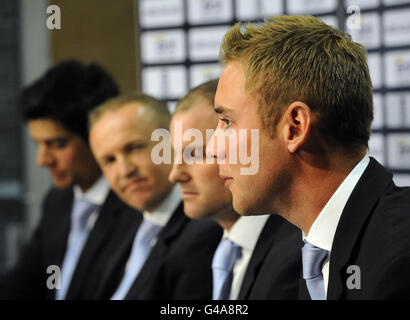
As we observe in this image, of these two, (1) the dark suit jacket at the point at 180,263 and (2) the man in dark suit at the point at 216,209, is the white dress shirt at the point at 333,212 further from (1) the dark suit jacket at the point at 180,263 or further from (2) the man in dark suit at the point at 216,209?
(1) the dark suit jacket at the point at 180,263

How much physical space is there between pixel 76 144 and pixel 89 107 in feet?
0.44

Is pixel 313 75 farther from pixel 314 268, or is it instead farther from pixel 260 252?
pixel 260 252

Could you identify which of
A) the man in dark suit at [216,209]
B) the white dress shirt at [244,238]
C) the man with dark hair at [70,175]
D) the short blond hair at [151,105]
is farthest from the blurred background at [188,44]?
the white dress shirt at [244,238]

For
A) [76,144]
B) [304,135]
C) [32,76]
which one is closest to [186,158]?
[304,135]

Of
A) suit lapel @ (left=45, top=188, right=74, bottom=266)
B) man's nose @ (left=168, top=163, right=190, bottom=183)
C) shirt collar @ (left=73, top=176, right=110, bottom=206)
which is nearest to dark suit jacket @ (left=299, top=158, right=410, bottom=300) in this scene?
man's nose @ (left=168, top=163, right=190, bottom=183)

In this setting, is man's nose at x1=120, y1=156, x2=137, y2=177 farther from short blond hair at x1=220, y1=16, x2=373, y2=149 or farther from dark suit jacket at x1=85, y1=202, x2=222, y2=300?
short blond hair at x1=220, y1=16, x2=373, y2=149

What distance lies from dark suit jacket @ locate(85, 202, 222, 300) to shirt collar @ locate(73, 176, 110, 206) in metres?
0.46

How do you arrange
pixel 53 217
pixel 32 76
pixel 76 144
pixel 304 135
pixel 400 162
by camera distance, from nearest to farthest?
pixel 304 135
pixel 76 144
pixel 53 217
pixel 400 162
pixel 32 76

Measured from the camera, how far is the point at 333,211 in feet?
2.76

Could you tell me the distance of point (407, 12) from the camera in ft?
7.34

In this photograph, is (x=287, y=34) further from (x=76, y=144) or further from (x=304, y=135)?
(x=76, y=144)

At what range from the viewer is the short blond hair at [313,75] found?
31.9 inches

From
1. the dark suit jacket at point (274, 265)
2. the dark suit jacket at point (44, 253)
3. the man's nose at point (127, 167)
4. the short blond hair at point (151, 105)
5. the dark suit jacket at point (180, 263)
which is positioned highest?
the short blond hair at point (151, 105)

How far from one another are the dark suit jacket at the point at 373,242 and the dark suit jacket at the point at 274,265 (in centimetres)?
18
